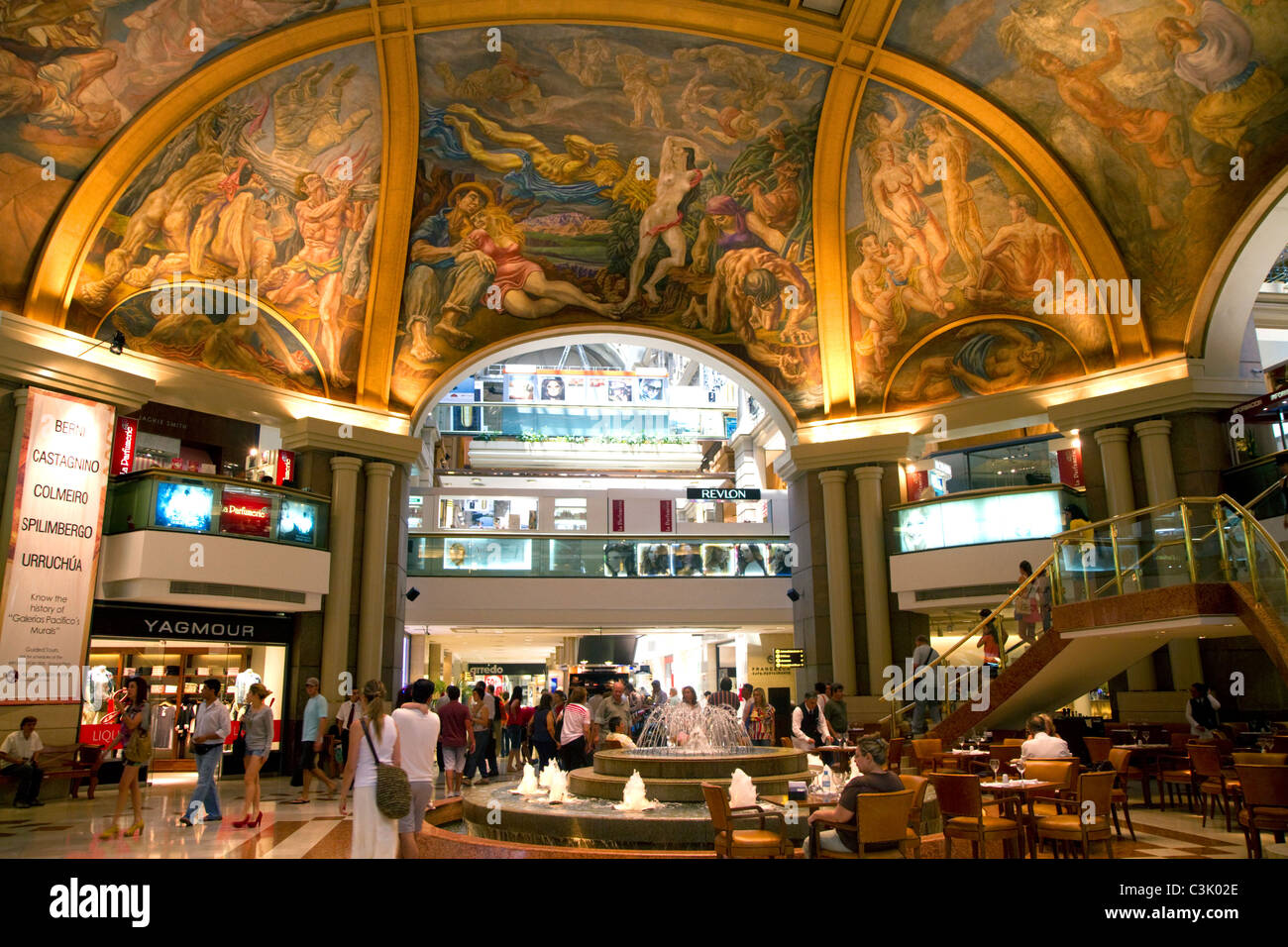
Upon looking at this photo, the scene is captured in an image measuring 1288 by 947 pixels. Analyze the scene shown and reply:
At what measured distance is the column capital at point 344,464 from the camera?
1750cm

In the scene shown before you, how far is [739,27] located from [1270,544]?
1062 cm

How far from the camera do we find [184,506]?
14.8 metres

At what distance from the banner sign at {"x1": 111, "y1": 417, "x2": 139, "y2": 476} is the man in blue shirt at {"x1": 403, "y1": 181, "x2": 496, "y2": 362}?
17.1ft

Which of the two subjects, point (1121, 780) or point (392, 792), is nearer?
point (392, 792)

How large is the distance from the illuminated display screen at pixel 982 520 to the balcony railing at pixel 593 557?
23.4 ft

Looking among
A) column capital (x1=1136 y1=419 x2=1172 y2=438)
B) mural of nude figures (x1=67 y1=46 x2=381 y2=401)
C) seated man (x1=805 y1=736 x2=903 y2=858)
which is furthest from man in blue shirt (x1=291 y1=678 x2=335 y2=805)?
Answer: column capital (x1=1136 y1=419 x2=1172 y2=438)

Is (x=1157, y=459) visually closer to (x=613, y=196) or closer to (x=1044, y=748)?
(x=1044, y=748)

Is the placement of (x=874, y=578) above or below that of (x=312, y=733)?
above

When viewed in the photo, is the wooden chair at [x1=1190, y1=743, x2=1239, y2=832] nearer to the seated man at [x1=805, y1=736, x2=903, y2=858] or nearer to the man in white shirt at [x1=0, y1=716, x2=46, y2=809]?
the seated man at [x1=805, y1=736, x2=903, y2=858]

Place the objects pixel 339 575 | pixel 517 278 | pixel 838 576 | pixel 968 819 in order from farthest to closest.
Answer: pixel 517 278 < pixel 838 576 < pixel 339 575 < pixel 968 819

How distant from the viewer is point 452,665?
36344 mm

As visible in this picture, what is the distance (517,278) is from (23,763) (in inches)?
452

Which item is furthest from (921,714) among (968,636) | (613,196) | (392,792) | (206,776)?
(613,196)
